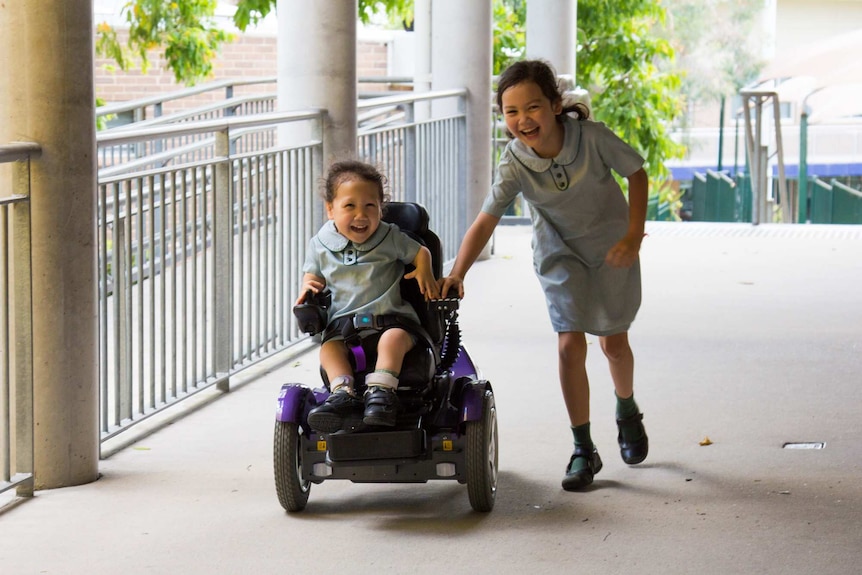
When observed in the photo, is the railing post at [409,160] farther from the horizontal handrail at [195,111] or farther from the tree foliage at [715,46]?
the tree foliage at [715,46]

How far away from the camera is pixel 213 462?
542 cm

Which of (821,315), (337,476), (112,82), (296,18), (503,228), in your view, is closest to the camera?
(337,476)

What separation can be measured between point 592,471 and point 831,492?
2.78 feet

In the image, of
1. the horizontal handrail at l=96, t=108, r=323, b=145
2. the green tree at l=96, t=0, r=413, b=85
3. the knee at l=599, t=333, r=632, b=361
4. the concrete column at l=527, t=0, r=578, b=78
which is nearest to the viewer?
the knee at l=599, t=333, r=632, b=361

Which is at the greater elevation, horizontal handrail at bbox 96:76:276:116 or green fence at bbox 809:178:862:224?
horizontal handrail at bbox 96:76:276:116

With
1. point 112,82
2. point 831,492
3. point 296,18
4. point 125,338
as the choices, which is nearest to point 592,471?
point 831,492

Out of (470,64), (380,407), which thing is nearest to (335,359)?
(380,407)

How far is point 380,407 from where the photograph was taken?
4.35 m

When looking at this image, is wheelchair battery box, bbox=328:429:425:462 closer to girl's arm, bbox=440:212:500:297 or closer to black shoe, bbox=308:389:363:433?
black shoe, bbox=308:389:363:433

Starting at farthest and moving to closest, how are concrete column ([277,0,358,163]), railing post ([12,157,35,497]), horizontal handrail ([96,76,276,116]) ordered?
horizontal handrail ([96,76,276,116])
concrete column ([277,0,358,163])
railing post ([12,157,35,497])

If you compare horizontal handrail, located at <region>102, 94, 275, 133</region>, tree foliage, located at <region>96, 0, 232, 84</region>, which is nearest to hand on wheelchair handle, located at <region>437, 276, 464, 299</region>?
horizontal handrail, located at <region>102, 94, 275, 133</region>

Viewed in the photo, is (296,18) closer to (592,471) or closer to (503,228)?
(592,471)

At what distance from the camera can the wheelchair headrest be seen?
Result: 4949 mm

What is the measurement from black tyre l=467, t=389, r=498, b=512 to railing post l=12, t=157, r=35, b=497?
156 cm
